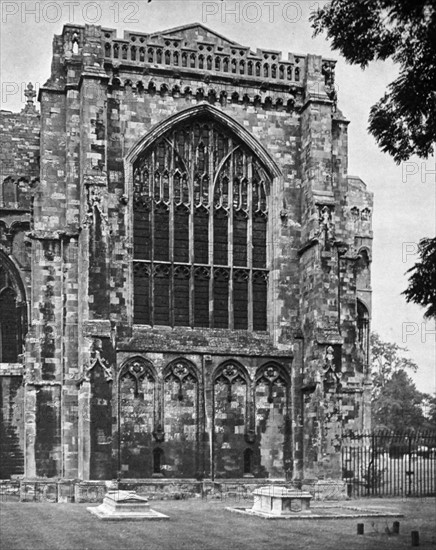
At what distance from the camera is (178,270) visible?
3866cm

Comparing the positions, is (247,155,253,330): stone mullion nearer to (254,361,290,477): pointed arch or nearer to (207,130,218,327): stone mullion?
(207,130,218,327): stone mullion

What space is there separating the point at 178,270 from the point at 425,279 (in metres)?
21.8

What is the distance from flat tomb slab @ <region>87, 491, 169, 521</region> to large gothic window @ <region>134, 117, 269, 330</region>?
10.0 meters

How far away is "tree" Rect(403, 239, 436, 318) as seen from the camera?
17266 mm

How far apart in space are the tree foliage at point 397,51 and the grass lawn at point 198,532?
910 centimetres

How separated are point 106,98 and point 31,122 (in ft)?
20.7

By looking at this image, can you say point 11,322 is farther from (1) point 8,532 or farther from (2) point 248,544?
(2) point 248,544

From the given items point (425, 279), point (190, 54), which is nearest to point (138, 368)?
point (190, 54)

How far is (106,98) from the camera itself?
3797 cm

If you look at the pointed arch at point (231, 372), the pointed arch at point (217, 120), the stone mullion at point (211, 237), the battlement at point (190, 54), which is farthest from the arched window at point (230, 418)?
the battlement at point (190, 54)

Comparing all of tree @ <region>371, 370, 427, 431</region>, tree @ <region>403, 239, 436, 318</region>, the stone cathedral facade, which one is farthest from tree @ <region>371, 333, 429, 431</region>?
tree @ <region>403, 239, 436, 318</region>

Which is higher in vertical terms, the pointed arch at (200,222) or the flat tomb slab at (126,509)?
the pointed arch at (200,222)

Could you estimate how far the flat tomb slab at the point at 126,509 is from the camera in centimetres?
2767

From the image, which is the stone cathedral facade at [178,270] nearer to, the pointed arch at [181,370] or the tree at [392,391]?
the pointed arch at [181,370]
